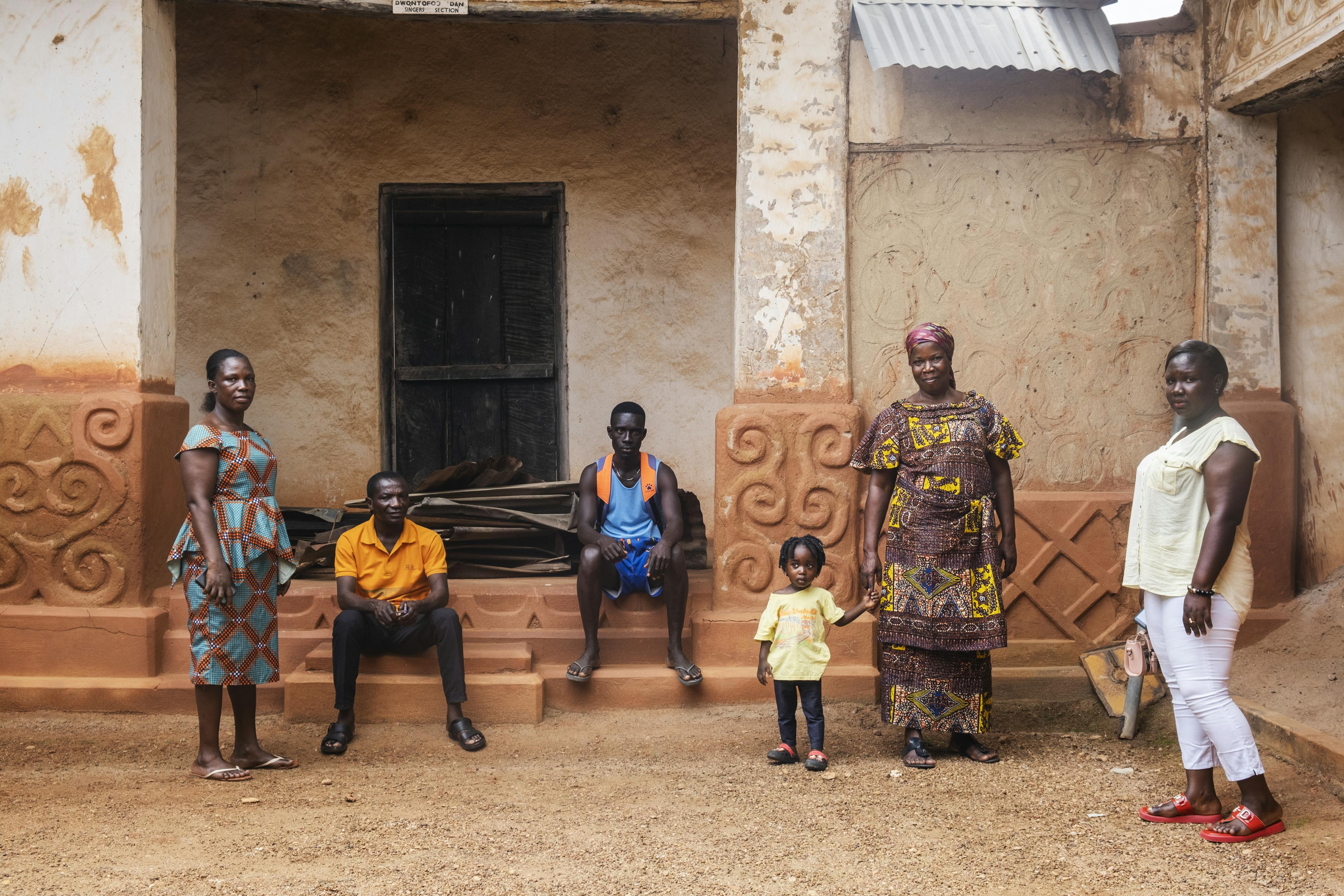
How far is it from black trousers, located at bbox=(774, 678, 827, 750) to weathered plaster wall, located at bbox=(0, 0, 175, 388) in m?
3.27

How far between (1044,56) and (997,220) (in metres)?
0.76

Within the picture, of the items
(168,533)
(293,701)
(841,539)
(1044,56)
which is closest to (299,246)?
(168,533)

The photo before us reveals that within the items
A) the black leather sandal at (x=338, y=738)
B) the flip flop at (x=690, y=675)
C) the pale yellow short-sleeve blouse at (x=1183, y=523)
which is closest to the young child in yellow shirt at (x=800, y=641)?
the flip flop at (x=690, y=675)

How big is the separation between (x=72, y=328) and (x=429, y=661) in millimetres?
2265

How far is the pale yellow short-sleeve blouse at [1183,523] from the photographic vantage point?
11.1 ft

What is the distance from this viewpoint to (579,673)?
4.95 meters

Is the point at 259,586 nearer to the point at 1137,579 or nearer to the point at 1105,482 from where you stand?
the point at 1137,579

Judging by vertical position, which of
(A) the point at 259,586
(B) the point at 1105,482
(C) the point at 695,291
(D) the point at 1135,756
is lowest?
(D) the point at 1135,756

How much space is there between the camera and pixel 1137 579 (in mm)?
3584

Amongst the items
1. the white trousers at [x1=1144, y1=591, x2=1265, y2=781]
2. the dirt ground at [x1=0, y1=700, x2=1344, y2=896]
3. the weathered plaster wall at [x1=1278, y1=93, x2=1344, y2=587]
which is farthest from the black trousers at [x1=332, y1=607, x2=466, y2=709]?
the weathered plaster wall at [x1=1278, y1=93, x2=1344, y2=587]

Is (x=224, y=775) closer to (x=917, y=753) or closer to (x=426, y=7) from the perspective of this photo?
(x=917, y=753)

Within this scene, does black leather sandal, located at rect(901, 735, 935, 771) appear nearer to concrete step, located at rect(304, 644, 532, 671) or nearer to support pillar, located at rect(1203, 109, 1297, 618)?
concrete step, located at rect(304, 644, 532, 671)

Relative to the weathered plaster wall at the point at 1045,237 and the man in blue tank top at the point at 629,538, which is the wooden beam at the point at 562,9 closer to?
the weathered plaster wall at the point at 1045,237

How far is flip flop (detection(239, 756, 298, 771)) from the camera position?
421cm
